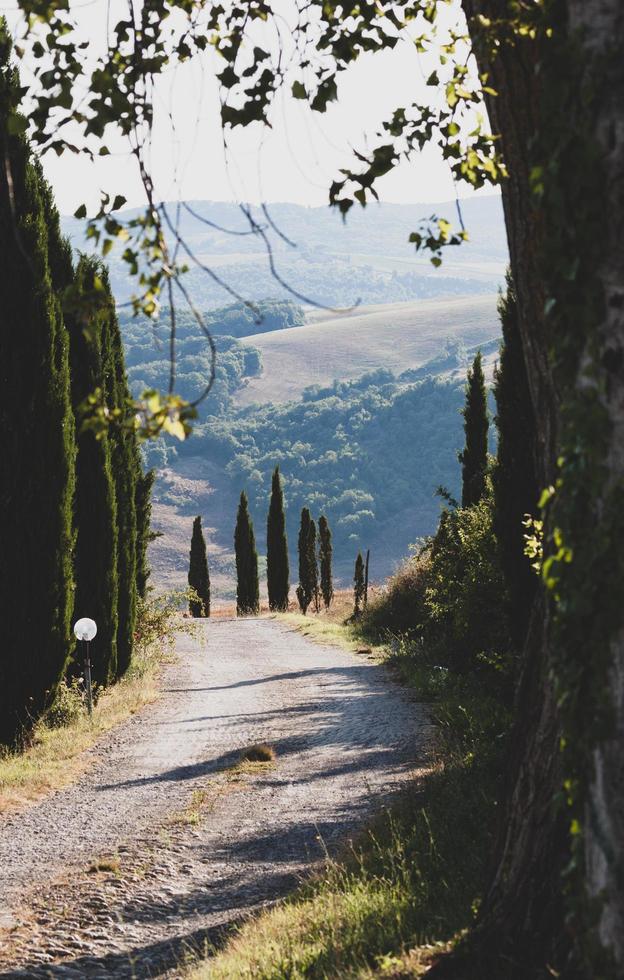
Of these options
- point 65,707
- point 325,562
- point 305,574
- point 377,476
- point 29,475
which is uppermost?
point 29,475

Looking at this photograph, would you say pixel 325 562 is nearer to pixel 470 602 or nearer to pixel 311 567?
pixel 311 567

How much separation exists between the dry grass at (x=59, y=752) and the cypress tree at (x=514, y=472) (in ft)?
18.7

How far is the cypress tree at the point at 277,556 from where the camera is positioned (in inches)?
1713

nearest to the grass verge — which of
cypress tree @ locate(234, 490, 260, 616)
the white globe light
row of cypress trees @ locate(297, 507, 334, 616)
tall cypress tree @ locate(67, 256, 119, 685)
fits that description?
the white globe light

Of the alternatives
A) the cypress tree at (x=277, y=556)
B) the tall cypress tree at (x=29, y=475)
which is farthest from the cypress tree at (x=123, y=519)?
the cypress tree at (x=277, y=556)

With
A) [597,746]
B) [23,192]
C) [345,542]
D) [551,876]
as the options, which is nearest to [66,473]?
[23,192]

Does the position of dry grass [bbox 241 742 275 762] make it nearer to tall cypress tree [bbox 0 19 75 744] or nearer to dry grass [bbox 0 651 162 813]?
dry grass [bbox 0 651 162 813]

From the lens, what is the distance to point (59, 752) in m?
12.1

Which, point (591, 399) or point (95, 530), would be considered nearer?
point (591, 399)

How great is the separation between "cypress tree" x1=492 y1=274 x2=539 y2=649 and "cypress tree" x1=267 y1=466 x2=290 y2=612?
29.9 metres

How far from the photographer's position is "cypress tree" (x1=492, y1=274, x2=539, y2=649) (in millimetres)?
12992

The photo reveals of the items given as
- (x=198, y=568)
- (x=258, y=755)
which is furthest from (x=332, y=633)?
(x=198, y=568)

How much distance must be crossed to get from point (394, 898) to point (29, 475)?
8238 millimetres

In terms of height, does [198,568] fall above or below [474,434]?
below
